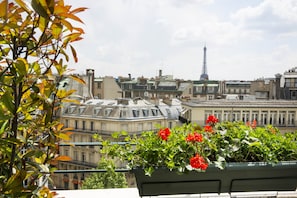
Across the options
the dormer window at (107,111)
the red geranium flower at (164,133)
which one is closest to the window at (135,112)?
the dormer window at (107,111)

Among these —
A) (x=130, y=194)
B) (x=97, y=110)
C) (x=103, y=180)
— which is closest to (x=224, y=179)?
(x=130, y=194)

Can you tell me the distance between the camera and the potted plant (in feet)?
4.19

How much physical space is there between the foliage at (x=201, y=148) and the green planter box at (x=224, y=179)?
4 centimetres

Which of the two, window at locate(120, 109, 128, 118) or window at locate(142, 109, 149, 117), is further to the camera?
window at locate(142, 109, 149, 117)

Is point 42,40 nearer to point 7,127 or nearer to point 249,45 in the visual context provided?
point 7,127

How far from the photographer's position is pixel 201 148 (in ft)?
4.35

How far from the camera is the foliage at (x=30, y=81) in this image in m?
0.63

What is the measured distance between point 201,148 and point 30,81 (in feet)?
2.72

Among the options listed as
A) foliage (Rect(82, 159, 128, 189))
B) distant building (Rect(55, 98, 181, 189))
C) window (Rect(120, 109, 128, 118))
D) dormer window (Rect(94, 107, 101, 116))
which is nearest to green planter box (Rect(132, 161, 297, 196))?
foliage (Rect(82, 159, 128, 189))

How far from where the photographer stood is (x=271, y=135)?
1467mm

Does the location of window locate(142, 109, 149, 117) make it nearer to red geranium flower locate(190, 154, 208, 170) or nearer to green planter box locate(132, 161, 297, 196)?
green planter box locate(132, 161, 297, 196)

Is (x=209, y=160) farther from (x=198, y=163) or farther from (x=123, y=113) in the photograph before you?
(x=123, y=113)

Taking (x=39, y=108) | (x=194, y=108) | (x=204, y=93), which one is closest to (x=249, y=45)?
(x=194, y=108)

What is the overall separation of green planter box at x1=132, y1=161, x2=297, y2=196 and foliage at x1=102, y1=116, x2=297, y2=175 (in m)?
0.04
